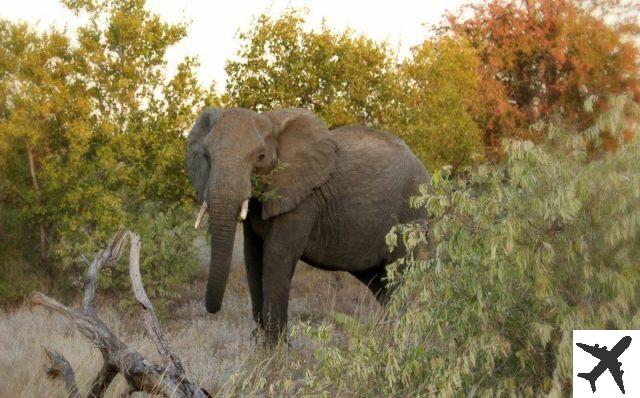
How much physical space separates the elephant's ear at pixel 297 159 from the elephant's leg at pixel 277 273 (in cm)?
24

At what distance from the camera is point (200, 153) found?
37.0ft

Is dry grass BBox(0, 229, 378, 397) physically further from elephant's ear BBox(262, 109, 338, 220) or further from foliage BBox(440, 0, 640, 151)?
foliage BBox(440, 0, 640, 151)

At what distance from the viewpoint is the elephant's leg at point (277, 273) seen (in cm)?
1123

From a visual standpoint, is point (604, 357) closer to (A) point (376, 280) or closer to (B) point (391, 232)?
(B) point (391, 232)

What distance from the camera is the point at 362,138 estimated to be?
42.2 ft

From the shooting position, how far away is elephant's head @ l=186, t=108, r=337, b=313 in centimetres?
1046

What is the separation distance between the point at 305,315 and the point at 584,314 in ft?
28.9

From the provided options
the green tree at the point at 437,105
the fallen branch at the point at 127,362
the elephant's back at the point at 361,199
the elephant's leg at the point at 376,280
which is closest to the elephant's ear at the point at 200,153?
the elephant's back at the point at 361,199

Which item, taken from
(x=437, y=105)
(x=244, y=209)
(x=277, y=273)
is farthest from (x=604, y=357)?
(x=437, y=105)

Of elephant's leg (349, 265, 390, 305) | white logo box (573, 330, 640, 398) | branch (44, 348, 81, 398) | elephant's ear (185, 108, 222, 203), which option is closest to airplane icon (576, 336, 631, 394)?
white logo box (573, 330, 640, 398)

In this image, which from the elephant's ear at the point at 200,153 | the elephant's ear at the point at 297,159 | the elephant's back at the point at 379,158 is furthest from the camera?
the elephant's back at the point at 379,158

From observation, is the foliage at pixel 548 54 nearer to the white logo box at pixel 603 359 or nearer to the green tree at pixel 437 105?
the green tree at pixel 437 105

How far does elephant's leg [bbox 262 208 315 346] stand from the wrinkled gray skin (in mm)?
11

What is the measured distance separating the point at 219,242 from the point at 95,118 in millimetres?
4862
